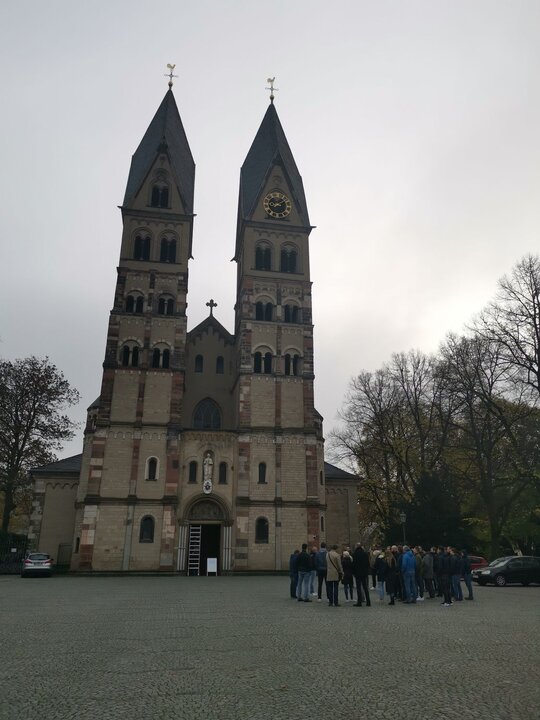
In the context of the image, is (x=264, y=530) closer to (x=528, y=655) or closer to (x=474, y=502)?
(x=474, y=502)

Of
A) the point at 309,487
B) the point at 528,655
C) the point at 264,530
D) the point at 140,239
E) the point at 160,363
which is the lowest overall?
the point at 528,655

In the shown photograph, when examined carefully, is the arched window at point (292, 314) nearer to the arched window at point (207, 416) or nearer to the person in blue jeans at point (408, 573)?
the arched window at point (207, 416)

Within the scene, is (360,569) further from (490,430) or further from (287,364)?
(287,364)

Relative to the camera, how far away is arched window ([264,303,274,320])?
141ft

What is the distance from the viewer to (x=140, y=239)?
143ft

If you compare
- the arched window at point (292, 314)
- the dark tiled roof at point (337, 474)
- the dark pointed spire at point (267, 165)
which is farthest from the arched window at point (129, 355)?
the dark tiled roof at point (337, 474)

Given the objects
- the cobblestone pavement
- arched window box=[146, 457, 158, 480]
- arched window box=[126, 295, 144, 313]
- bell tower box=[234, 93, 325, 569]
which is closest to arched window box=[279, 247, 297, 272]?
bell tower box=[234, 93, 325, 569]

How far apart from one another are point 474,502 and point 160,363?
2233 cm

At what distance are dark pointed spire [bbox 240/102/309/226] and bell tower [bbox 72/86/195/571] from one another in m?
4.98

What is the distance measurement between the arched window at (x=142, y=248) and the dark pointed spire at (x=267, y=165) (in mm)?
7915

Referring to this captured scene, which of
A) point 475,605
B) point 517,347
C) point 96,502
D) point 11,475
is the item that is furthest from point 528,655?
point 11,475

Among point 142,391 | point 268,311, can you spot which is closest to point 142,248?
point 268,311

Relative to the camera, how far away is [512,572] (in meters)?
28.0

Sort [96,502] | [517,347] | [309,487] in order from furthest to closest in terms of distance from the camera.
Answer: [309,487], [96,502], [517,347]
